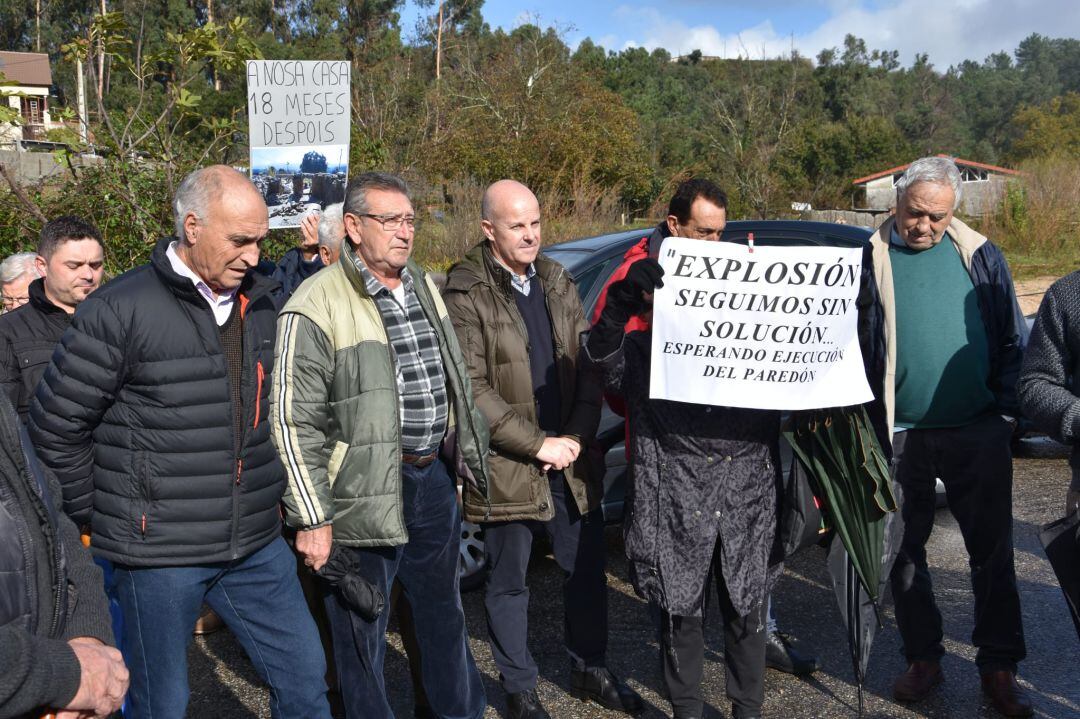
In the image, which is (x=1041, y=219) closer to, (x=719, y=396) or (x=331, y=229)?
(x=331, y=229)

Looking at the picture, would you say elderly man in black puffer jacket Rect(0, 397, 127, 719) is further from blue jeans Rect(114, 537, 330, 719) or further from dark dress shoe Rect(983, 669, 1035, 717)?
dark dress shoe Rect(983, 669, 1035, 717)

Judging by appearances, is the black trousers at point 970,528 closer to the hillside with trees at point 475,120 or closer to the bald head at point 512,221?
the bald head at point 512,221

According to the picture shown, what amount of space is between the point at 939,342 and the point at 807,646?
62.0 inches

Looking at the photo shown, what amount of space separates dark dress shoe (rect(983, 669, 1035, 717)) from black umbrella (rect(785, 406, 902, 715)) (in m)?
0.62

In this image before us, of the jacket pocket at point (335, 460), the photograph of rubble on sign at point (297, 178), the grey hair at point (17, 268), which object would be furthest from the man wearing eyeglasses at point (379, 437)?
the photograph of rubble on sign at point (297, 178)

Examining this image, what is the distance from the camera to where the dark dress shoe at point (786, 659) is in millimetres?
4262

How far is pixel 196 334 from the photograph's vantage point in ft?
9.04

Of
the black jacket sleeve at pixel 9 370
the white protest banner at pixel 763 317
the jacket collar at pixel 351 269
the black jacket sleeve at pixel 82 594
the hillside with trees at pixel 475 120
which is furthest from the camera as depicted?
the hillside with trees at pixel 475 120

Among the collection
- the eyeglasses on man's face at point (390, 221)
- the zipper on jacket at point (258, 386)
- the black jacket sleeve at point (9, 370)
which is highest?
the eyeglasses on man's face at point (390, 221)

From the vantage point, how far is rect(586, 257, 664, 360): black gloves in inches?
131

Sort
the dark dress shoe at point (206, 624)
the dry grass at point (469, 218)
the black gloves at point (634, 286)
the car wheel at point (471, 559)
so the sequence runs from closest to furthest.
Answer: the black gloves at point (634, 286)
the dark dress shoe at point (206, 624)
the car wheel at point (471, 559)
the dry grass at point (469, 218)

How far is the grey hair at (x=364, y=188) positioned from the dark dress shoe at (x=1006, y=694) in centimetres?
293

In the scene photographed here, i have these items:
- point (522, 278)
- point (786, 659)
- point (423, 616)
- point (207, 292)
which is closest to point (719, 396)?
point (522, 278)

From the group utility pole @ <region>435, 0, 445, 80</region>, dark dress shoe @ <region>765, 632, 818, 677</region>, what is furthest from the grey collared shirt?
utility pole @ <region>435, 0, 445, 80</region>
